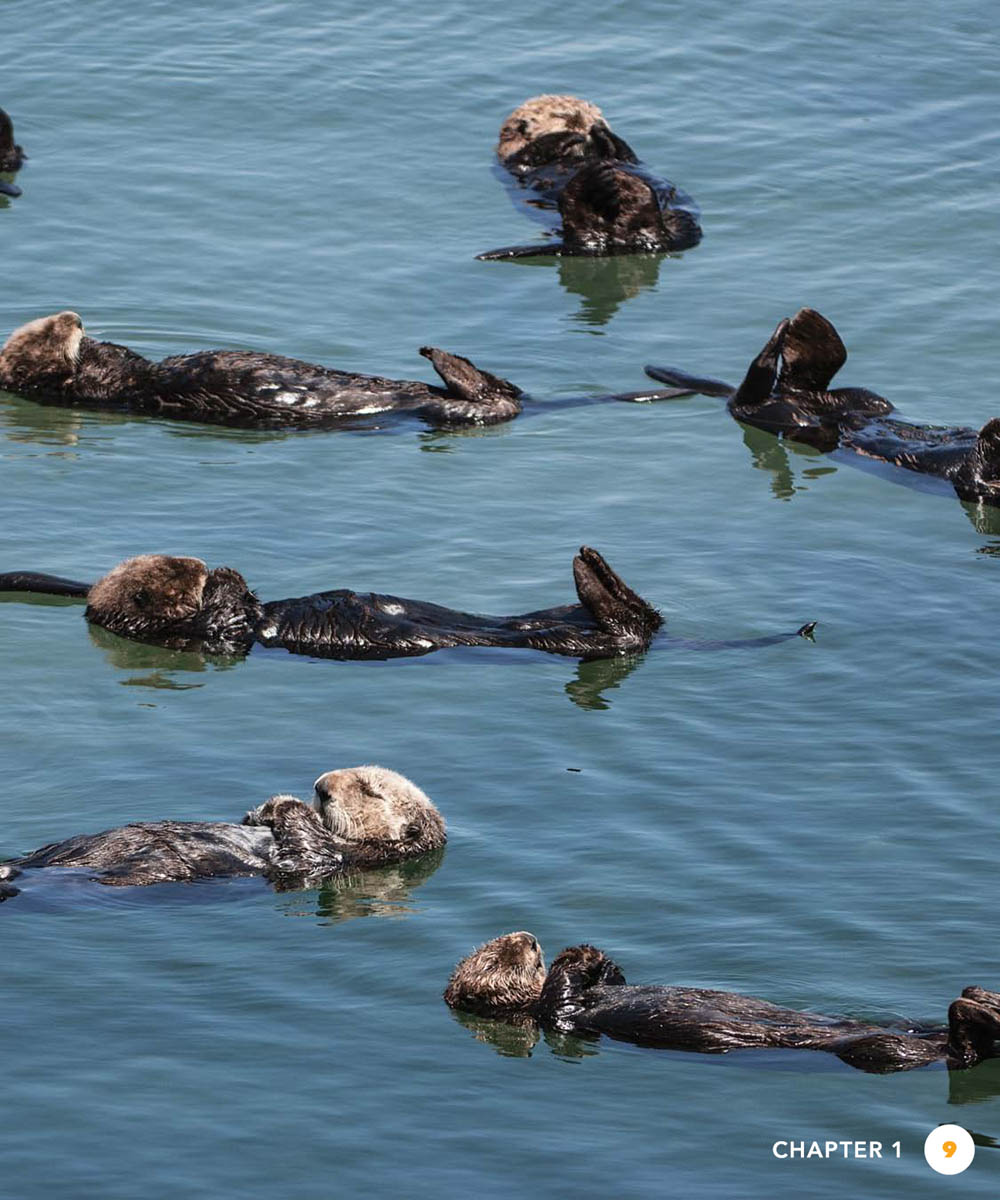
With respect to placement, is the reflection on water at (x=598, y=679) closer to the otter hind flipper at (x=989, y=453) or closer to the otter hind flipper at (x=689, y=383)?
the otter hind flipper at (x=989, y=453)

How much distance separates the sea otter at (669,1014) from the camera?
5.99 m

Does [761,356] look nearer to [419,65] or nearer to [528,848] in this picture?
[528,848]

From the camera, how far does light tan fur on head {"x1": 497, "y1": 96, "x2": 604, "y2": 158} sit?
639 inches

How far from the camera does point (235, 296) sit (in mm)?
13766

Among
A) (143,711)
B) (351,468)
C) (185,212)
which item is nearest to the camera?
(143,711)

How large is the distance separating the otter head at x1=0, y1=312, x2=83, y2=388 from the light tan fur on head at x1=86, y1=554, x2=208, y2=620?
118 inches

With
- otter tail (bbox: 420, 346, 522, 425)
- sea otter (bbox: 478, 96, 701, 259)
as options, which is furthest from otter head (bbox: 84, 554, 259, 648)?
sea otter (bbox: 478, 96, 701, 259)

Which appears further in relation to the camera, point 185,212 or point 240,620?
point 185,212

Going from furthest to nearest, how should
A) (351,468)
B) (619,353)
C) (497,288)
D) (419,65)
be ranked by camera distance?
(419,65) → (497,288) → (619,353) → (351,468)

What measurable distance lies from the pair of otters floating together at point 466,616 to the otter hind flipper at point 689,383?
0.02m

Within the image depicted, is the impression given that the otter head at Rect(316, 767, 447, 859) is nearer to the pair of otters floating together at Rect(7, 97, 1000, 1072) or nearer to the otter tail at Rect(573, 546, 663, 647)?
the pair of otters floating together at Rect(7, 97, 1000, 1072)

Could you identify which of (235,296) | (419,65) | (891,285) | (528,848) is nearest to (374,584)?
(528,848)

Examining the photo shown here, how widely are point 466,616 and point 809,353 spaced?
121 inches

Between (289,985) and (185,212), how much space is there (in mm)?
9628
